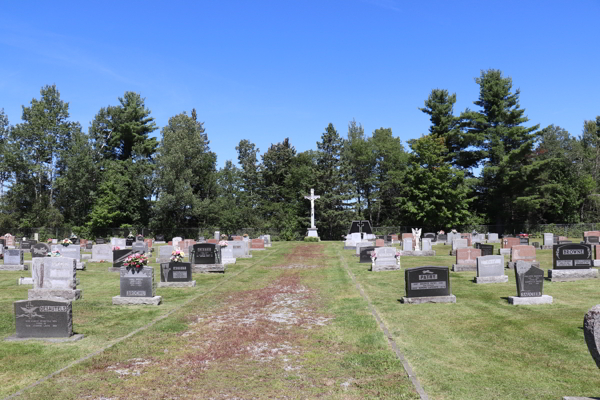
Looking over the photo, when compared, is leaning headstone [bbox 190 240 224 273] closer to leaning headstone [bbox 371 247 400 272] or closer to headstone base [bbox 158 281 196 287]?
headstone base [bbox 158 281 196 287]

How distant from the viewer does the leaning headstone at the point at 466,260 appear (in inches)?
779

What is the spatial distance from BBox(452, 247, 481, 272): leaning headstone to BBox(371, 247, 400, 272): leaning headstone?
2.62 metres

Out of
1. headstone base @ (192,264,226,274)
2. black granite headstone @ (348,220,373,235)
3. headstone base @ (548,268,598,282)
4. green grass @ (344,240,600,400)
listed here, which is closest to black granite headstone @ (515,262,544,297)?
green grass @ (344,240,600,400)

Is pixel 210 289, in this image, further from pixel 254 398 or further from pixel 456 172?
pixel 456 172

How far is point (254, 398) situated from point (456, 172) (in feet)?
168

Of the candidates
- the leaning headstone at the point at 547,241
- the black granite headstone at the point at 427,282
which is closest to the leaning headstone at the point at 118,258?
the black granite headstone at the point at 427,282

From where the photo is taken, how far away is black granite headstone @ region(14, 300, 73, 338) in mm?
8898

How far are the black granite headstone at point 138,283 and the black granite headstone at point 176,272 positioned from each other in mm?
3391

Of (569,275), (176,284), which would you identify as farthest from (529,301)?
(176,284)

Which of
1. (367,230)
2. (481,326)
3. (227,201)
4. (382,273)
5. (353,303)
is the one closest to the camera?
(481,326)

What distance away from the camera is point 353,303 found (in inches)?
499

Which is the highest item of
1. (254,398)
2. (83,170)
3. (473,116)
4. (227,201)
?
(473,116)

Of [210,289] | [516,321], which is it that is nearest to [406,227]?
[210,289]

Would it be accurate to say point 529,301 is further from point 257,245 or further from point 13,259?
point 257,245
